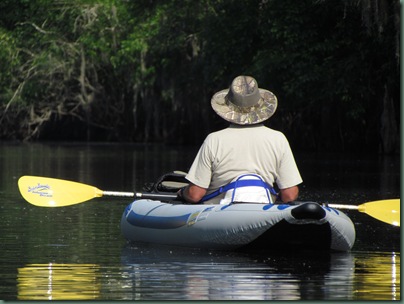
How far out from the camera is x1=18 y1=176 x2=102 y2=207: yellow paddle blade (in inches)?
456

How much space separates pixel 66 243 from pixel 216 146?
5.49ft

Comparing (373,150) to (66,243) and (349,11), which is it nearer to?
(349,11)

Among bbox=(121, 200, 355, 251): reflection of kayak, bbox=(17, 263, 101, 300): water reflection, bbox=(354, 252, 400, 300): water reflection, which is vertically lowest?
bbox=(354, 252, 400, 300): water reflection

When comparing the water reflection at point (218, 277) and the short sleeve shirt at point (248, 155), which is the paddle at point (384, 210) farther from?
the short sleeve shirt at point (248, 155)

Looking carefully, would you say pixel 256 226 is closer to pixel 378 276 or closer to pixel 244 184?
pixel 244 184

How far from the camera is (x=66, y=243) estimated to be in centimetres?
1080

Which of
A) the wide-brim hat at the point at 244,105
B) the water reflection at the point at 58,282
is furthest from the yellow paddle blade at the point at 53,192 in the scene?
the water reflection at the point at 58,282

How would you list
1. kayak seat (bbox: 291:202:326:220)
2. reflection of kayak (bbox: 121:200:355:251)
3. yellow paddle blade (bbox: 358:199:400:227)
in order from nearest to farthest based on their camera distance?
kayak seat (bbox: 291:202:326:220)
reflection of kayak (bbox: 121:200:355:251)
yellow paddle blade (bbox: 358:199:400:227)

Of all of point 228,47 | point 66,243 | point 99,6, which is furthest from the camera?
point 99,6

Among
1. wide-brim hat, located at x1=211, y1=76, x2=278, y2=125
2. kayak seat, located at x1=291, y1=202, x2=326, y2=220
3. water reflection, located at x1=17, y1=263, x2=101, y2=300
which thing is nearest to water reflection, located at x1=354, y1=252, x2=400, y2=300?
kayak seat, located at x1=291, y1=202, x2=326, y2=220

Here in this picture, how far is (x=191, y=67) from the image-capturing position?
133 ft

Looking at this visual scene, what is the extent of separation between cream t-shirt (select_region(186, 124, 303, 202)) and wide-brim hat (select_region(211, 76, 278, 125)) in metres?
0.08

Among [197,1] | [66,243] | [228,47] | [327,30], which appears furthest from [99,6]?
[66,243]

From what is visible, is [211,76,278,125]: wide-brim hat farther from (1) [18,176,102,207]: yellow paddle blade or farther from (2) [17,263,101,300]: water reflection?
(1) [18,176,102,207]: yellow paddle blade
